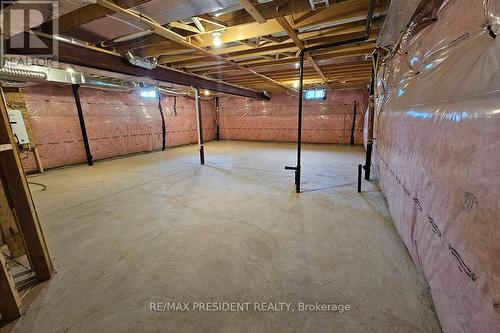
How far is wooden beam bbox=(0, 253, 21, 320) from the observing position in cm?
119

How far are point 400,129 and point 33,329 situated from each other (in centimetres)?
280

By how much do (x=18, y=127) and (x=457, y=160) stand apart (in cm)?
626

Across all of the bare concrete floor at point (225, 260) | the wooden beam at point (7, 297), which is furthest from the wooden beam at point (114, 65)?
the wooden beam at point (7, 297)

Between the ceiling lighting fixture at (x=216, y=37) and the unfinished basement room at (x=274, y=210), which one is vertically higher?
the ceiling lighting fixture at (x=216, y=37)

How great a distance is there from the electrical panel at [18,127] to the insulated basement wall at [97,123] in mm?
451

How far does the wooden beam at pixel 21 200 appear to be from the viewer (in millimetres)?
1327

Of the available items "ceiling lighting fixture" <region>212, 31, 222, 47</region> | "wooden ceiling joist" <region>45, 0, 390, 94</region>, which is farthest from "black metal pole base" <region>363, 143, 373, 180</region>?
"ceiling lighting fixture" <region>212, 31, 222, 47</region>

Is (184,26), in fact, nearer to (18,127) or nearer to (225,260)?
(225,260)

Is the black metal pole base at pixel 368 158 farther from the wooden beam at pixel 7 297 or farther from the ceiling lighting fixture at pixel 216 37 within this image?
the wooden beam at pixel 7 297

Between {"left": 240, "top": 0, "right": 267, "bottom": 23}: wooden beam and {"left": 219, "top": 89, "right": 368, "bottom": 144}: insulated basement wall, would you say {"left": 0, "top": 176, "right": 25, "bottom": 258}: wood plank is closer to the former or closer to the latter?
{"left": 240, "top": 0, "right": 267, "bottom": 23}: wooden beam

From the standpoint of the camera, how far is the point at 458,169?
2.86 feet

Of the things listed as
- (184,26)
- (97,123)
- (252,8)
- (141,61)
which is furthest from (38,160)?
(252,8)

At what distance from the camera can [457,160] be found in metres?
0.88

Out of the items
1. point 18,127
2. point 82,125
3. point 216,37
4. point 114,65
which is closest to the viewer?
point 216,37
